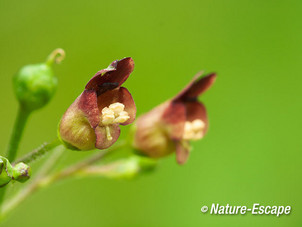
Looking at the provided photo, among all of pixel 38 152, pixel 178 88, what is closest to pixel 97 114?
pixel 38 152

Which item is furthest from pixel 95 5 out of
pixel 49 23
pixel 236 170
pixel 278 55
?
pixel 236 170

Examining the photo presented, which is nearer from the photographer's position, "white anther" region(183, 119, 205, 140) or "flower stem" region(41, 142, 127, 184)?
"white anther" region(183, 119, 205, 140)

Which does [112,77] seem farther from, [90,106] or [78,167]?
[78,167]

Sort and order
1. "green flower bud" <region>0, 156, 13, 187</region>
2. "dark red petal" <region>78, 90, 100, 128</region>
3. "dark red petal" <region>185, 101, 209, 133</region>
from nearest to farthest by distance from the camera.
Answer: "green flower bud" <region>0, 156, 13, 187</region>, "dark red petal" <region>78, 90, 100, 128</region>, "dark red petal" <region>185, 101, 209, 133</region>

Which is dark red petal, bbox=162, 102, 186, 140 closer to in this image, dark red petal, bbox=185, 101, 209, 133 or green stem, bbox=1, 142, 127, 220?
dark red petal, bbox=185, 101, 209, 133

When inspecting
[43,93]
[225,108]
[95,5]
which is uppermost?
[95,5]

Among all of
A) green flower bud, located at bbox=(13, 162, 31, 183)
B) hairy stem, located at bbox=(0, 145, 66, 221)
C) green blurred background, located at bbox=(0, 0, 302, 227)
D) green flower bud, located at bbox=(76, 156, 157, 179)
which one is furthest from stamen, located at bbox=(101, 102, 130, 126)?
green blurred background, located at bbox=(0, 0, 302, 227)

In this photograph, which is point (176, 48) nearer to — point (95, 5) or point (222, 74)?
point (222, 74)
